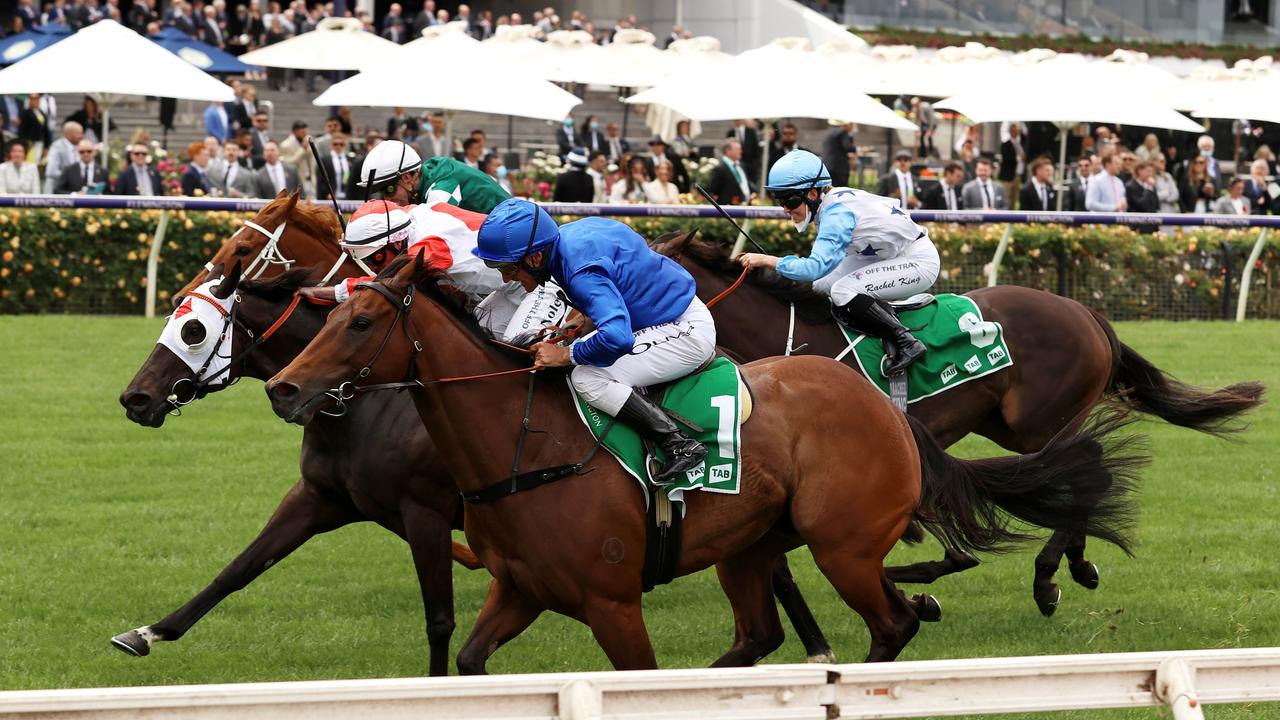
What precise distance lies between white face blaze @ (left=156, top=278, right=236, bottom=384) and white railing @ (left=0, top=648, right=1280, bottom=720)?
8.94ft

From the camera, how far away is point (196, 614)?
5895mm

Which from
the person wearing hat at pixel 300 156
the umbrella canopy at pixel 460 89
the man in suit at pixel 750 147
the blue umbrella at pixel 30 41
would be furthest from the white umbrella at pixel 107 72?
the man in suit at pixel 750 147

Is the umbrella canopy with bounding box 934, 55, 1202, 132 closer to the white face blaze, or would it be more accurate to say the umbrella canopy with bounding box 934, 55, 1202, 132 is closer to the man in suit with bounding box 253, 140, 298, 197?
the man in suit with bounding box 253, 140, 298, 197

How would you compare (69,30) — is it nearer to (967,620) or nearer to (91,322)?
(91,322)

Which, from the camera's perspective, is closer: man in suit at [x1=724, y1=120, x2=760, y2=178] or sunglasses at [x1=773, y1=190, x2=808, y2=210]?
sunglasses at [x1=773, y1=190, x2=808, y2=210]

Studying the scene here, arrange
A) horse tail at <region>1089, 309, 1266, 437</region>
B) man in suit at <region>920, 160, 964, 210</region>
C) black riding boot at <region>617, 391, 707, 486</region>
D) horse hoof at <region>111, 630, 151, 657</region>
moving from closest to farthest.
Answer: black riding boot at <region>617, 391, 707, 486</region>
horse hoof at <region>111, 630, 151, 657</region>
horse tail at <region>1089, 309, 1266, 437</region>
man in suit at <region>920, 160, 964, 210</region>

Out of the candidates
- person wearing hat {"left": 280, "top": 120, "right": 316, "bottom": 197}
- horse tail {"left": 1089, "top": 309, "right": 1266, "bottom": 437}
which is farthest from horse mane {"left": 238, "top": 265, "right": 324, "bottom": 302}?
person wearing hat {"left": 280, "top": 120, "right": 316, "bottom": 197}

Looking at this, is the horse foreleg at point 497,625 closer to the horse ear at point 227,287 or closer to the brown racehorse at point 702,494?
the brown racehorse at point 702,494

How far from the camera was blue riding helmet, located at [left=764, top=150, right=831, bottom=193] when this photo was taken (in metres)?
6.59

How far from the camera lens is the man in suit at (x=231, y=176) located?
50.6 feet

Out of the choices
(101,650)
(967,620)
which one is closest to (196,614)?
(101,650)

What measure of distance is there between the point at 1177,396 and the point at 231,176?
1045 centimetres

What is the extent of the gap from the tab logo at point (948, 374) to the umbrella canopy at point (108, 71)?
1079 cm

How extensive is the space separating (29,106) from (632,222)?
807cm
